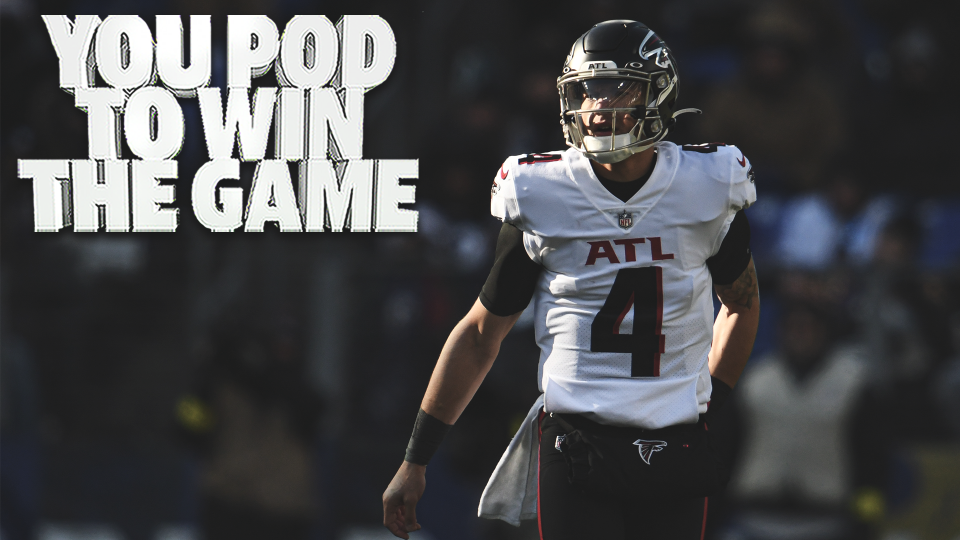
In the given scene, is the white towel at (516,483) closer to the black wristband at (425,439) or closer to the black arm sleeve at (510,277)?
the black wristband at (425,439)

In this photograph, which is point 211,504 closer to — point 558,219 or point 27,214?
point 27,214

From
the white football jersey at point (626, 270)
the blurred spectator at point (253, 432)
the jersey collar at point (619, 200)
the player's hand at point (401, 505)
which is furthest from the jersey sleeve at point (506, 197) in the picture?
the blurred spectator at point (253, 432)

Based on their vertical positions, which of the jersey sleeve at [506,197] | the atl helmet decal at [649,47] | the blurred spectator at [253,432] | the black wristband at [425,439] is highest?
the atl helmet decal at [649,47]

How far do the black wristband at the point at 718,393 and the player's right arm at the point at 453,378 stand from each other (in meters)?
0.69

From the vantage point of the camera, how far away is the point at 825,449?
24.0 feet

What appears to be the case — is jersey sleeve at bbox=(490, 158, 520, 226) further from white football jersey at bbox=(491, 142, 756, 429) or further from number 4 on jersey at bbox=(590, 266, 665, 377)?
number 4 on jersey at bbox=(590, 266, 665, 377)

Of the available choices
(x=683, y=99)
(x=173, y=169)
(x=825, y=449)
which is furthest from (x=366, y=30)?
(x=683, y=99)

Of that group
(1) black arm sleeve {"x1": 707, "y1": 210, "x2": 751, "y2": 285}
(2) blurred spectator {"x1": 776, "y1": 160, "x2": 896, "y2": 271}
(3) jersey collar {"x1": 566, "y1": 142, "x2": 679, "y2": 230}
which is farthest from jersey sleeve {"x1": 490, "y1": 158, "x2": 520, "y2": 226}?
(2) blurred spectator {"x1": 776, "y1": 160, "x2": 896, "y2": 271}

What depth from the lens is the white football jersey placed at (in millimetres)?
A: 3311

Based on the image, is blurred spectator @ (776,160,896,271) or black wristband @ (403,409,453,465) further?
blurred spectator @ (776,160,896,271)

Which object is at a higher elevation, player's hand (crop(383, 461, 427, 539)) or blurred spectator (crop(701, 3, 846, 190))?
blurred spectator (crop(701, 3, 846, 190))

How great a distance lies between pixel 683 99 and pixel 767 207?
1301 millimetres

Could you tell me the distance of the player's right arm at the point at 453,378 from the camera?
3.53 meters

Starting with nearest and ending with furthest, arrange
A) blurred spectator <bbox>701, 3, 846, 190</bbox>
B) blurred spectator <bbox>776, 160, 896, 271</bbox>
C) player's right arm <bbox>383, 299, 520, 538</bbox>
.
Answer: player's right arm <bbox>383, 299, 520, 538</bbox>, blurred spectator <bbox>776, 160, 896, 271</bbox>, blurred spectator <bbox>701, 3, 846, 190</bbox>
